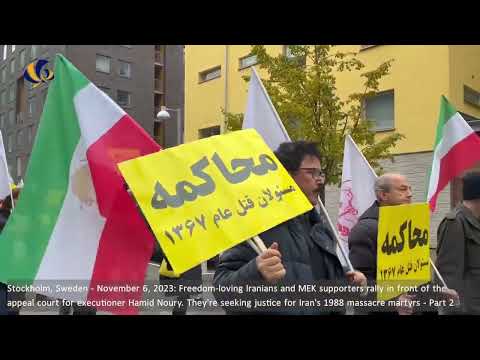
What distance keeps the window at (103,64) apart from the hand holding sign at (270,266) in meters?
35.8

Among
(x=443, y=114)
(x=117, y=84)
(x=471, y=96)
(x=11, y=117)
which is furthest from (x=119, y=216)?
(x=11, y=117)

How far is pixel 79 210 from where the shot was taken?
2.90 meters

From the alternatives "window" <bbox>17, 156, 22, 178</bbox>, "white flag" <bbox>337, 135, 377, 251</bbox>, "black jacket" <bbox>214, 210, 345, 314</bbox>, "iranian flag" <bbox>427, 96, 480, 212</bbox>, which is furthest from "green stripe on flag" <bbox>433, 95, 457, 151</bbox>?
"window" <bbox>17, 156, 22, 178</bbox>

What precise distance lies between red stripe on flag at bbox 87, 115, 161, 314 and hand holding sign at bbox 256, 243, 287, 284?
83 centimetres

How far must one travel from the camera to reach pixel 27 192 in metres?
2.84

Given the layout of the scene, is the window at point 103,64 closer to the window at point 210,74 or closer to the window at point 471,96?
the window at point 210,74

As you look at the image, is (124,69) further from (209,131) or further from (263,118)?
(263,118)

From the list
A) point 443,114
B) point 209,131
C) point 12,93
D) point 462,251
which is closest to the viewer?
point 462,251

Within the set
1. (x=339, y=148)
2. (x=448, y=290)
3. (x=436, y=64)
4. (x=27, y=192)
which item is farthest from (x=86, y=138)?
(x=436, y=64)

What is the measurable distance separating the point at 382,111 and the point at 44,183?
1240cm

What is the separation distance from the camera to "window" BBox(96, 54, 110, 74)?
1417 inches

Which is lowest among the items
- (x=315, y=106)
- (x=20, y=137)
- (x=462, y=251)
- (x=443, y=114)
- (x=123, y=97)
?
(x=462, y=251)

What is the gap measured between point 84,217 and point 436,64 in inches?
457

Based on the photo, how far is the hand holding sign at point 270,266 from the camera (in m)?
2.21
